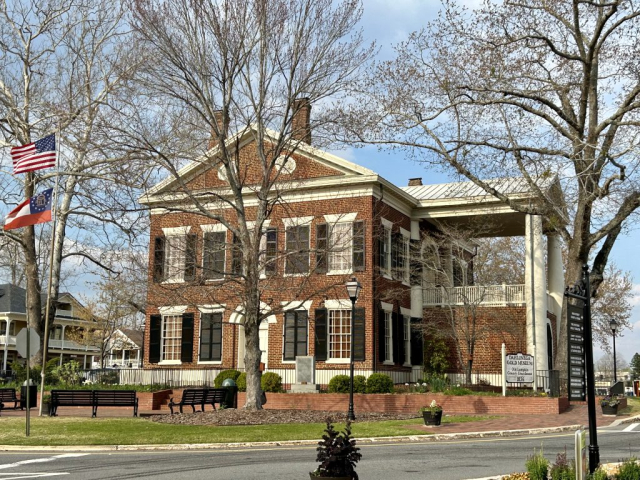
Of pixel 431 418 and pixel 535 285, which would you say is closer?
pixel 431 418

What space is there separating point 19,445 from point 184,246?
10.1m

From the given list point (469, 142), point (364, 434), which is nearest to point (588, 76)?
point (469, 142)

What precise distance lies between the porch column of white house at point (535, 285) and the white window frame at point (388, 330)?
5703 mm

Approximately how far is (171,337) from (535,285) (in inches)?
646

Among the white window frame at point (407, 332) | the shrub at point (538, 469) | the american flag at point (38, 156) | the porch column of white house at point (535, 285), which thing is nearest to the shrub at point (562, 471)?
the shrub at point (538, 469)

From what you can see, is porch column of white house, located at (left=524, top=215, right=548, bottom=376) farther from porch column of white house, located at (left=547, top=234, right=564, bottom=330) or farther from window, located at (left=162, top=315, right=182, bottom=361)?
window, located at (left=162, top=315, right=182, bottom=361)

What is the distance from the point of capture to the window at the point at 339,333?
3148cm

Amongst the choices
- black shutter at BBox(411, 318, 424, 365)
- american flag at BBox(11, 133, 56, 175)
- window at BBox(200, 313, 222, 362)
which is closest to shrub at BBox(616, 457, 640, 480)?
american flag at BBox(11, 133, 56, 175)

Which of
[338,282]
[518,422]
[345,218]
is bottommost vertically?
[518,422]

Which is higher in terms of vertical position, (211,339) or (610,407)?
(211,339)

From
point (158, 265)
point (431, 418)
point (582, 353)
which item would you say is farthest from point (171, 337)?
point (582, 353)

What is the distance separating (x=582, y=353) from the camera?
968cm

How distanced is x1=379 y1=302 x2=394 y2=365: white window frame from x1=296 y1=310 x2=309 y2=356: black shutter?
10.8 feet

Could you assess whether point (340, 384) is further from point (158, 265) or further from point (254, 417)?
point (158, 265)
